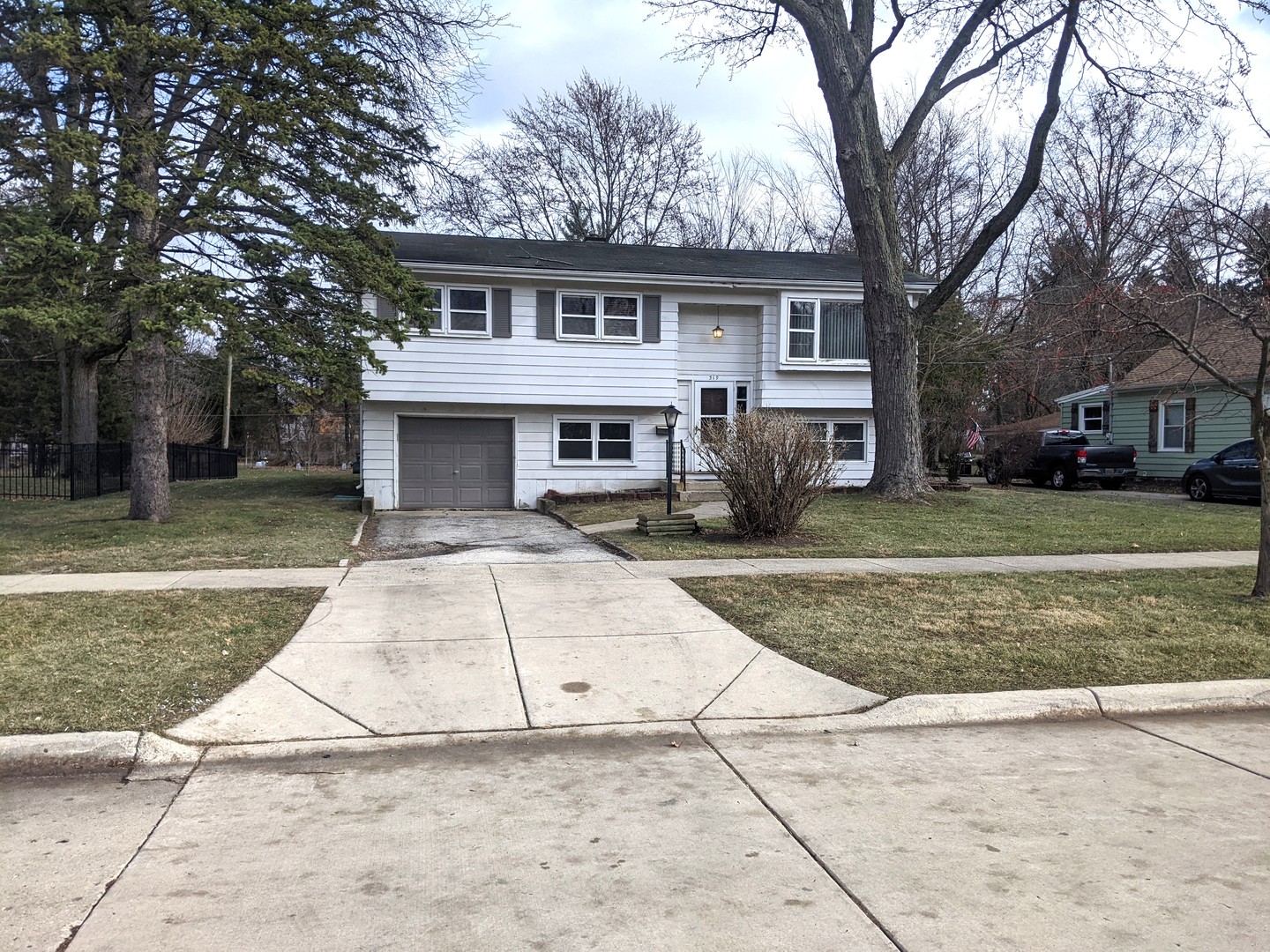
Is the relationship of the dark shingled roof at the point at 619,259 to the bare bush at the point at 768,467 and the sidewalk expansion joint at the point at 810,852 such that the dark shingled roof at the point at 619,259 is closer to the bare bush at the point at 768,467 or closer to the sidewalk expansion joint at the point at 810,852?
the bare bush at the point at 768,467

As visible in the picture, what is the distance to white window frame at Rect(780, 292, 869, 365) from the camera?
2030 centimetres

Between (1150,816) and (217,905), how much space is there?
384 cm

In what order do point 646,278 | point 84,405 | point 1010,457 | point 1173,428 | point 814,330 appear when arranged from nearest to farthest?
point 646,278 < point 814,330 < point 84,405 < point 1010,457 < point 1173,428

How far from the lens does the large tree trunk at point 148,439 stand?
1341 centimetres

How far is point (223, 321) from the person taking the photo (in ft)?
37.6

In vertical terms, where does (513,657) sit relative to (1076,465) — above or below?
below

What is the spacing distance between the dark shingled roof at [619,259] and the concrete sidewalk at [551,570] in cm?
1050

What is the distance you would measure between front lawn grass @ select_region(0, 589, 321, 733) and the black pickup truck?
21418mm

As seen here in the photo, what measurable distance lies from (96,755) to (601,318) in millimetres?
16222

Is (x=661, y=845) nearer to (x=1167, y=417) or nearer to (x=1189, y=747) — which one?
(x=1189, y=747)

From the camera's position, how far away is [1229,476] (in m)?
18.6

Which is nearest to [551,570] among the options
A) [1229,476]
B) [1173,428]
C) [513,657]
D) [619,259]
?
[513,657]

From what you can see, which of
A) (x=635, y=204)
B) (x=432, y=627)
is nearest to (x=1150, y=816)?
(x=432, y=627)

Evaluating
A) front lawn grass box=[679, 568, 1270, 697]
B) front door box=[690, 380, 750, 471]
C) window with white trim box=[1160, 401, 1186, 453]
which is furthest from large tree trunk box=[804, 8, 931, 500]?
window with white trim box=[1160, 401, 1186, 453]
